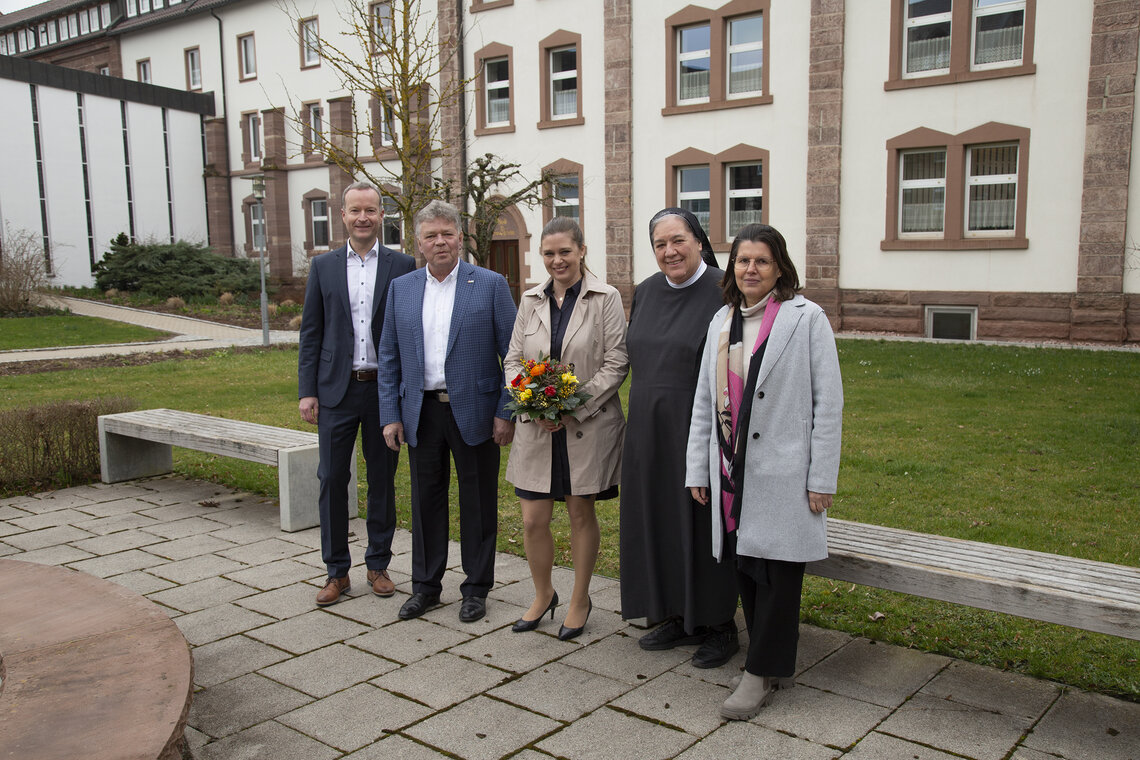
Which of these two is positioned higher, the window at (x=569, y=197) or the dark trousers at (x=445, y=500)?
the window at (x=569, y=197)

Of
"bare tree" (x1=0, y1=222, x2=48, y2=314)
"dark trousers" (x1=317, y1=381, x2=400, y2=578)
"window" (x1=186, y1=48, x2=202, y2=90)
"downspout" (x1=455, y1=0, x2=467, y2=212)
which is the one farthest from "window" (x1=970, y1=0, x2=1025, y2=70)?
"window" (x1=186, y1=48, x2=202, y2=90)

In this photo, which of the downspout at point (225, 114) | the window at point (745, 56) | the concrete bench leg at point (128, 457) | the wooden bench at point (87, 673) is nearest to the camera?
the wooden bench at point (87, 673)

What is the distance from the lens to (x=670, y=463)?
14.1 ft

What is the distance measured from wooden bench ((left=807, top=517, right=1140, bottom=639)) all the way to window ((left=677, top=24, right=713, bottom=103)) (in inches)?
764

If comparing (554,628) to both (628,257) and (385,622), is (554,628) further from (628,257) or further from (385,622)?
(628,257)

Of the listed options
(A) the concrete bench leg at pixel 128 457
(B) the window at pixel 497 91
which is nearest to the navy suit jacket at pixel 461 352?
(A) the concrete bench leg at pixel 128 457

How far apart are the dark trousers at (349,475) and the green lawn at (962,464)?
3.50ft

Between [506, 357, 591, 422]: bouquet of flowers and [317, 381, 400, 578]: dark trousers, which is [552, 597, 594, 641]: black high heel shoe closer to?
[506, 357, 591, 422]: bouquet of flowers

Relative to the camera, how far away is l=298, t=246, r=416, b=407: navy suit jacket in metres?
5.27

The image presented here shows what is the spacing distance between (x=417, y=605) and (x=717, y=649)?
1605 mm

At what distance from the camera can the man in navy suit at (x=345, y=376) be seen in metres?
5.27

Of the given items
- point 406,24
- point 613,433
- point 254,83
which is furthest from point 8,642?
A: point 254,83

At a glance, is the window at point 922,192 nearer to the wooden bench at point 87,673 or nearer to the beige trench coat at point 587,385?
the beige trench coat at point 587,385

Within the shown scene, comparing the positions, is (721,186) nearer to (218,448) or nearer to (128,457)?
(128,457)
